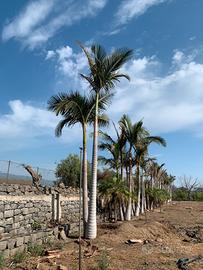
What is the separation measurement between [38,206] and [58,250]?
16.0 feet

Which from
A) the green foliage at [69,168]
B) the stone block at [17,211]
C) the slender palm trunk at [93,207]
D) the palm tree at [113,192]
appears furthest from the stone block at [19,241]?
the green foliage at [69,168]

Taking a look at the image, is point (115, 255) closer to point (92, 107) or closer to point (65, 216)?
point (92, 107)

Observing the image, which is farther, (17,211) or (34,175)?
(34,175)

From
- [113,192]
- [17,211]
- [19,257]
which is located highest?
[113,192]

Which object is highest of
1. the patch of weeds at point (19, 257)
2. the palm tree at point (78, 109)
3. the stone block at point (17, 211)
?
the palm tree at point (78, 109)

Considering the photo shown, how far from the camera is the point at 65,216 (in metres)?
21.2

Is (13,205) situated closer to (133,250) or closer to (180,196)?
(133,250)

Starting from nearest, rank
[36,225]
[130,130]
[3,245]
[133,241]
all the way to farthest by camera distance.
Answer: [3,245], [133,241], [36,225], [130,130]

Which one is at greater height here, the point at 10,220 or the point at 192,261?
the point at 10,220

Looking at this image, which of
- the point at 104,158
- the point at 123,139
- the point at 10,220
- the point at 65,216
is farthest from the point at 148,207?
the point at 10,220

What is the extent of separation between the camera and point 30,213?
17.1 metres

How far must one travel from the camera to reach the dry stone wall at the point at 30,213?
1341 cm

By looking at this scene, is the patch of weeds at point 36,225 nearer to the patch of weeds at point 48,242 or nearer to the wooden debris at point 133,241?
the patch of weeds at point 48,242

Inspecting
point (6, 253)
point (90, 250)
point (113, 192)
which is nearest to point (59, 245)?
point (90, 250)
